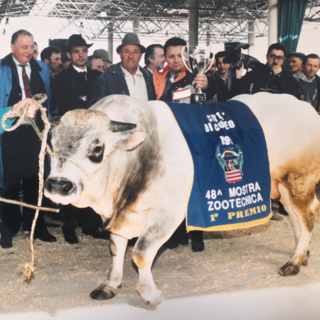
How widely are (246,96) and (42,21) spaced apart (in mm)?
1794

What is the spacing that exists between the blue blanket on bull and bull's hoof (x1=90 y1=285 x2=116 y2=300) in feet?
2.40

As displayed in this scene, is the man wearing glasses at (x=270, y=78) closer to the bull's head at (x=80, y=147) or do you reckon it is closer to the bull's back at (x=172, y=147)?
the bull's back at (x=172, y=147)

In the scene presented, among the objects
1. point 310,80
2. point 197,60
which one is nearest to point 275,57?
point 310,80

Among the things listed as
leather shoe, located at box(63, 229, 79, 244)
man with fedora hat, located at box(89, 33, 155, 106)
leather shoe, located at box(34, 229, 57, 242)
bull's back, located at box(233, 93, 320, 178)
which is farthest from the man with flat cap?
leather shoe, located at box(34, 229, 57, 242)

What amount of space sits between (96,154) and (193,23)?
5.50ft

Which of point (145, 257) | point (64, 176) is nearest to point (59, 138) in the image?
point (64, 176)

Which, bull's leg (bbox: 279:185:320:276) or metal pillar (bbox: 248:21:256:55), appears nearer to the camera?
bull's leg (bbox: 279:185:320:276)

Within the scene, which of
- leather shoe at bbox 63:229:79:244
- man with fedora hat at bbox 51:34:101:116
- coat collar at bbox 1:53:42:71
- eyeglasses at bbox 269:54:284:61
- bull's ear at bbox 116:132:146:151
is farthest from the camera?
leather shoe at bbox 63:229:79:244

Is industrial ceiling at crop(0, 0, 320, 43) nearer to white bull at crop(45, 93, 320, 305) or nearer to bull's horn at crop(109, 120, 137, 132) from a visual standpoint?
white bull at crop(45, 93, 320, 305)

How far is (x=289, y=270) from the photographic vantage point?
3348 millimetres

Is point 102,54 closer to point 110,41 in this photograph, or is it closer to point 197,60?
point 110,41

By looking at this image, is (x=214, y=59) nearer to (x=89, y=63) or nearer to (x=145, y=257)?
(x=89, y=63)

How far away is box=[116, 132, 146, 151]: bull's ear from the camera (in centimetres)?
260

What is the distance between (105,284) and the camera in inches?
118
